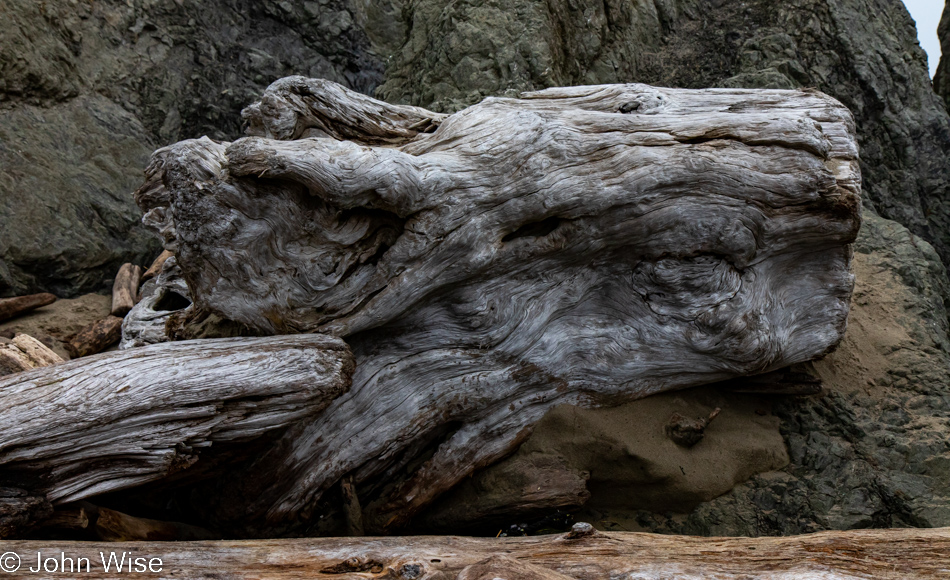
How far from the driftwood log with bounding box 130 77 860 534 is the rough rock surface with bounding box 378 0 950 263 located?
84.9 inches

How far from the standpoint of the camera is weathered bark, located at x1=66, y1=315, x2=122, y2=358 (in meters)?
4.95

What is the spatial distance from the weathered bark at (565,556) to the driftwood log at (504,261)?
0.89 metres

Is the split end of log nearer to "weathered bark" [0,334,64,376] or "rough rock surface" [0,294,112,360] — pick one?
"rough rock surface" [0,294,112,360]

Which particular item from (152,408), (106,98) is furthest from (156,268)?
(152,408)

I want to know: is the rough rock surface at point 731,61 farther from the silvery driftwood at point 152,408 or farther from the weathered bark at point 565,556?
the weathered bark at point 565,556

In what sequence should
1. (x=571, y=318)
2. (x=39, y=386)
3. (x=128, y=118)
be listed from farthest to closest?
(x=128, y=118) → (x=571, y=318) → (x=39, y=386)

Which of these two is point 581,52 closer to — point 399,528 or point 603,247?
point 603,247

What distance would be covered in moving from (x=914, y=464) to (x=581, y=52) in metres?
4.29

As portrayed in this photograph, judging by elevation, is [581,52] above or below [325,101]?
Result: above

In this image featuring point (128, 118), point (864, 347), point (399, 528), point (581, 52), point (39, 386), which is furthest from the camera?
point (581, 52)

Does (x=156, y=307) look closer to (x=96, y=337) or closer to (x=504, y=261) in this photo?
(x=96, y=337)

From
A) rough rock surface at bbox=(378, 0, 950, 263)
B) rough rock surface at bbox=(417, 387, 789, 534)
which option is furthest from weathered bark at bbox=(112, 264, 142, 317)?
rough rock surface at bbox=(417, 387, 789, 534)

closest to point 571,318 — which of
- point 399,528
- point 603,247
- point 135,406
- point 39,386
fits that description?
point 603,247

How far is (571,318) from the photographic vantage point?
4133 millimetres
